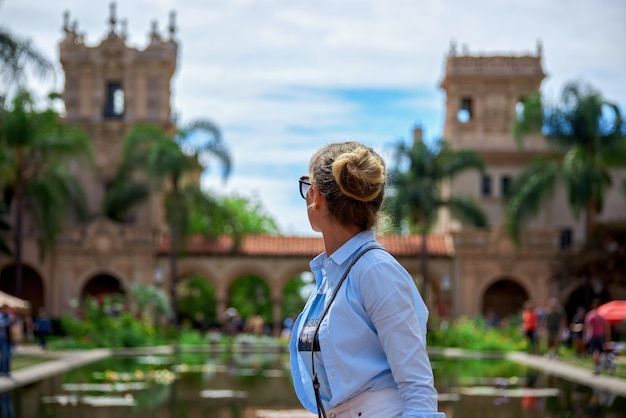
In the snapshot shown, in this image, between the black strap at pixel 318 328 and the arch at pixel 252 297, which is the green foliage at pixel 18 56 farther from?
the arch at pixel 252 297

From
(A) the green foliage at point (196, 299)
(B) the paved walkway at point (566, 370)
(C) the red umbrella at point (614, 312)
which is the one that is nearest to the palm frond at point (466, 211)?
(B) the paved walkway at point (566, 370)

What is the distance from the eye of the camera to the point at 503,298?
54062mm

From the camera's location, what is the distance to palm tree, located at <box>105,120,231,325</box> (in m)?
46.1

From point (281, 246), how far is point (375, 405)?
4877cm

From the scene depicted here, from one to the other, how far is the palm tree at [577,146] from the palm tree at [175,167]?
12.2 m

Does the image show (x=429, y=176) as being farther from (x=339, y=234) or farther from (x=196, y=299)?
(x=339, y=234)

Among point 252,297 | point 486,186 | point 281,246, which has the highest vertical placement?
point 486,186

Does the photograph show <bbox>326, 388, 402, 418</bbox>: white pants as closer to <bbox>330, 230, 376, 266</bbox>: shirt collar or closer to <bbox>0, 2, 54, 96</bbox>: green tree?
<bbox>330, 230, 376, 266</bbox>: shirt collar

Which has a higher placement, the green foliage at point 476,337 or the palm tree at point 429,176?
the palm tree at point 429,176

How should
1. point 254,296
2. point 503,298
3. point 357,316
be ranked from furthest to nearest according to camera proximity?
point 254,296 → point 503,298 → point 357,316

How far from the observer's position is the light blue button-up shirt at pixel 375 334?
11.4ft

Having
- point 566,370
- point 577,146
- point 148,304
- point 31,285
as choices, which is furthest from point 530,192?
point 31,285

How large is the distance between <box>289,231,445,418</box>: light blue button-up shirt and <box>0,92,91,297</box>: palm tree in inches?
1518

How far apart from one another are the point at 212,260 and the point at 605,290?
1758 cm
